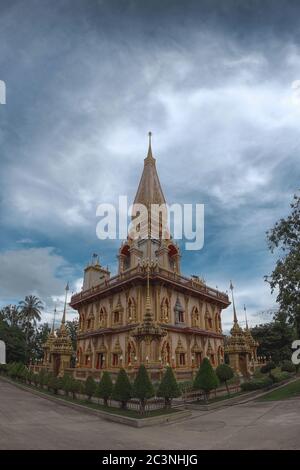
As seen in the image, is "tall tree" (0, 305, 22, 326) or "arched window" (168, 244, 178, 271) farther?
"tall tree" (0, 305, 22, 326)

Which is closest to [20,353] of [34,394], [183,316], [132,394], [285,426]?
[34,394]

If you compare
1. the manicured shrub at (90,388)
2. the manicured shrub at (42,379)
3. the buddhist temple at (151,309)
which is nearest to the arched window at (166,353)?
the buddhist temple at (151,309)

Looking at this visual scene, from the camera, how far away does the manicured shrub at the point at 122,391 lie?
16969 millimetres

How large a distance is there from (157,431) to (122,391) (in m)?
4.26

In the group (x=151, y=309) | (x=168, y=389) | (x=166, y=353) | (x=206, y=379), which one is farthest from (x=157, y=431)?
(x=166, y=353)

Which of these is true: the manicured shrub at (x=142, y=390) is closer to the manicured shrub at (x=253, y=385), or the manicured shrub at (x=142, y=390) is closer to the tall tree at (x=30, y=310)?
the manicured shrub at (x=253, y=385)

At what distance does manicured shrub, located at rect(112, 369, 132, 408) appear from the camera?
17.0 m

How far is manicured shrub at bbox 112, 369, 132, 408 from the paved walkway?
170 centimetres

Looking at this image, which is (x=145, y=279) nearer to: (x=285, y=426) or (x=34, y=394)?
(x=34, y=394)

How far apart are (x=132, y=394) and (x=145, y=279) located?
1329 cm

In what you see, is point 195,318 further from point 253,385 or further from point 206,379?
point 206,379

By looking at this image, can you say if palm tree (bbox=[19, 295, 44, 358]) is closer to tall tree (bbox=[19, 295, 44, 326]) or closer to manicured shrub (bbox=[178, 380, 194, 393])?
tall tree (bbox=[19, 295, 44, 326])

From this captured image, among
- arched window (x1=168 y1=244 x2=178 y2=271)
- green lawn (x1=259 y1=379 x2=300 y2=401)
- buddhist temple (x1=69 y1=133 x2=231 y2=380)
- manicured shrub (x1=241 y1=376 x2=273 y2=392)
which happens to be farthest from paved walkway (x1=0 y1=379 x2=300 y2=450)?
arched window (x1=168 y1=244 x2=178 y2=271)
